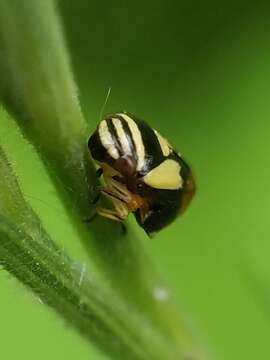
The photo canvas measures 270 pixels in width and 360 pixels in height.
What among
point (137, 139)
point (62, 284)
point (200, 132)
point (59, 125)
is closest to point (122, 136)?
point (137, 139)

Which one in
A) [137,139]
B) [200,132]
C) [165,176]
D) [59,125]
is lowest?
[200,132]

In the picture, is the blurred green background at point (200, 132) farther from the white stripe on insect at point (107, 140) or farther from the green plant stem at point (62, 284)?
the green plant stem at point (62, 284)

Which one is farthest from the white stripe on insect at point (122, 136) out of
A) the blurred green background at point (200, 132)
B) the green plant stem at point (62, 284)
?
the green plant stem at point (62, 284)

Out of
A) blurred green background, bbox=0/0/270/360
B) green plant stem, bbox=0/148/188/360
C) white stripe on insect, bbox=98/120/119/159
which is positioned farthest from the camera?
blurred green background, bbox=0/0/270/360

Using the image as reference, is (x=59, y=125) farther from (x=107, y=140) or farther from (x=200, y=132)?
(x=200, y=132)

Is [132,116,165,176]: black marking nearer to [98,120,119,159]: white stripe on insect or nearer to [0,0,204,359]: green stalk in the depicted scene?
[98,120,119,159]: white stripe on insect

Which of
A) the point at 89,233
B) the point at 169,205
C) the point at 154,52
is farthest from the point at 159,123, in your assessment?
the point at 89,233

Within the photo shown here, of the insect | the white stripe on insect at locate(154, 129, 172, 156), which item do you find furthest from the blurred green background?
the white stripe on insect at locate(154, 129, 172, 156)

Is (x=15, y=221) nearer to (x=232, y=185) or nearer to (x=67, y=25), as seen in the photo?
(x=232, y=185)
